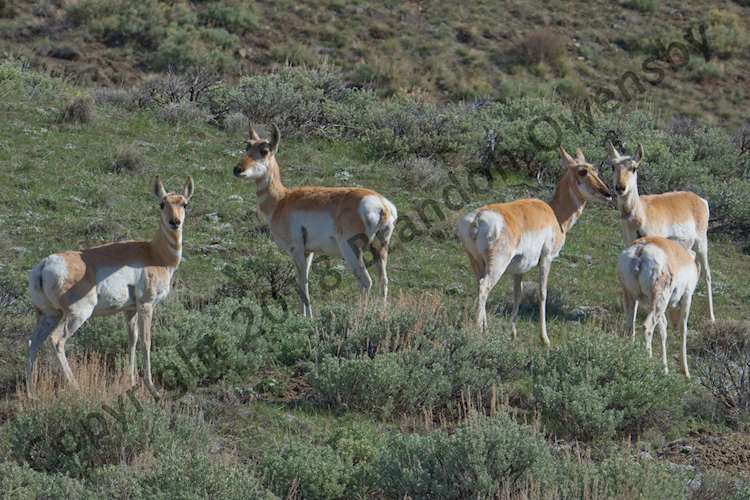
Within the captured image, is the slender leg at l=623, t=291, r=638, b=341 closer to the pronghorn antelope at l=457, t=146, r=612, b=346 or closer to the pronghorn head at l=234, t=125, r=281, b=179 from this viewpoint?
the pronghorn antelope at l=457, t=146, r=612, b=346

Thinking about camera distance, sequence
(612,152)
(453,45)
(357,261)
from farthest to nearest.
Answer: (453,45), (612,152), (357,261)

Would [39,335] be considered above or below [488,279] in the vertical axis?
above

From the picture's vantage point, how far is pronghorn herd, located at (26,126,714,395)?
32.4 feet

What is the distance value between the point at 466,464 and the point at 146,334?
3.52m

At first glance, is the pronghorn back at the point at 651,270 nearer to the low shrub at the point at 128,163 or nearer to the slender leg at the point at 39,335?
the slender leg at the point at 39,335

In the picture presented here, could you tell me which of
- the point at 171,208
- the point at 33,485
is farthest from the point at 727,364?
the point at 33,485

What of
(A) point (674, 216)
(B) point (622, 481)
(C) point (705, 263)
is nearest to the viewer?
(B) point (622, 481)

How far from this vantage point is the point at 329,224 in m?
12.9

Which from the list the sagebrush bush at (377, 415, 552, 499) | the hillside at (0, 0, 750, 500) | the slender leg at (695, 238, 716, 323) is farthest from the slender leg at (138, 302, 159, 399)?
the slender leg at (695, 238, 716, 323)

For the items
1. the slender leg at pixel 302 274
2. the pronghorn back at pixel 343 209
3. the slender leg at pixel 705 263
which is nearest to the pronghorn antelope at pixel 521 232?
the pronghorn back at pixel 343 209

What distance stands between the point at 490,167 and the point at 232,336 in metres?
9.97

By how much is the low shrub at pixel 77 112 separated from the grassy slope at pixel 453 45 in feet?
30.0

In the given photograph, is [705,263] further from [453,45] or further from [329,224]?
[453,45]

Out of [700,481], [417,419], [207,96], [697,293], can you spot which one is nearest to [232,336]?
[417,419]
